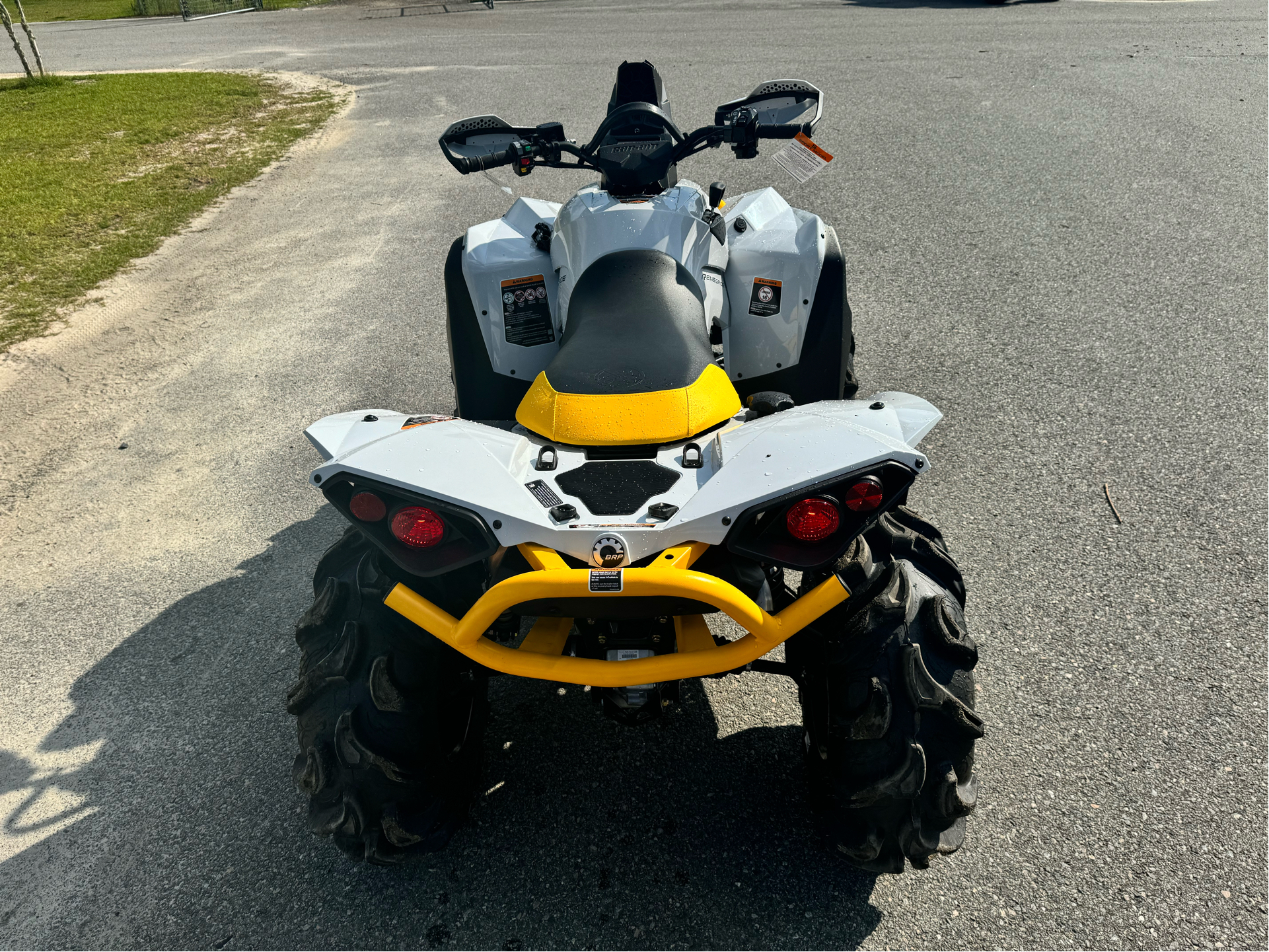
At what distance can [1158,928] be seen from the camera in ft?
7.71

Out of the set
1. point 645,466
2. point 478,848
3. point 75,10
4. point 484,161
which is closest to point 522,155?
point 484,161

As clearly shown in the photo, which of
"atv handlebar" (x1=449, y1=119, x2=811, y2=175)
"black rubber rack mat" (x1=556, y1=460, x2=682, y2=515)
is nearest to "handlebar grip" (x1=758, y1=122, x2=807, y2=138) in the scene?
"atv handlebar" (x1=449, y1=119, x2=811, y2=175)

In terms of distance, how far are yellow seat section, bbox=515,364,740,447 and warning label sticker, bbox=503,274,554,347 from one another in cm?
114

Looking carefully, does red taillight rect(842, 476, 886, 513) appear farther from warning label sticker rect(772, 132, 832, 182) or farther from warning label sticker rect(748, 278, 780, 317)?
warning label sticker rect(772, 132, 832, 182)

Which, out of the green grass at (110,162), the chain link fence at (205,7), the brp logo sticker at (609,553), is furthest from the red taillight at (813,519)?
the chain link fence at (205,7)

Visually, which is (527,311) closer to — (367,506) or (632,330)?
(632,330)

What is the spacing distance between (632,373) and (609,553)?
708 mm

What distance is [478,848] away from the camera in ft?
8.68

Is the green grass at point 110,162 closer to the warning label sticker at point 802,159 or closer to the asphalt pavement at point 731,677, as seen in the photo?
the asphalt pavement at point 731,677

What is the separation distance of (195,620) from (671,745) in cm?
199

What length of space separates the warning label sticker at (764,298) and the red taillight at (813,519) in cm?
169

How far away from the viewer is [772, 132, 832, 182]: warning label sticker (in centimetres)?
352

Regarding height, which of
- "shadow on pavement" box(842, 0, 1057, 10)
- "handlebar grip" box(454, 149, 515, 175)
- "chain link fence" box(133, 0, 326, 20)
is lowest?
"chain link fence" box(133, 0, 326, 20)

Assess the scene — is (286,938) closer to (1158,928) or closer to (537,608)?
(537,608)
